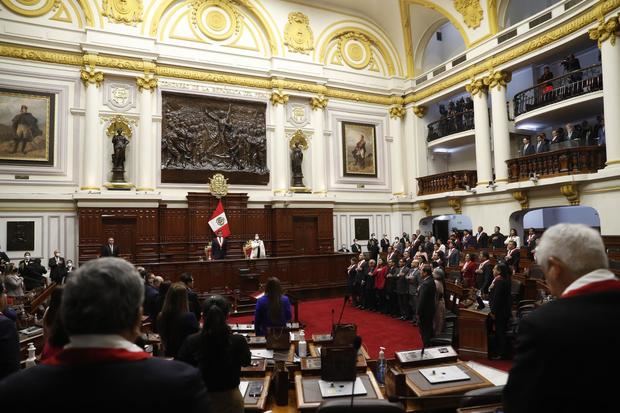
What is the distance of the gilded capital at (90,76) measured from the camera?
13078 mm

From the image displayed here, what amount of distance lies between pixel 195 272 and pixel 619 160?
12030 mm

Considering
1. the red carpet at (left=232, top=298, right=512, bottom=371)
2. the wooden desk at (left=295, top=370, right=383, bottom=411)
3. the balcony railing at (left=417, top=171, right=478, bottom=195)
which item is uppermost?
the balcony railing at (left=417, top=171, right=478, bottom=195)

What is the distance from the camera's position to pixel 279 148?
52.4 feet

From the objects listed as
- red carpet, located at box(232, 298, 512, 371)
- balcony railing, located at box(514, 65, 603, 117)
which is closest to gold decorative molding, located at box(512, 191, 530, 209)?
balcony railing, located at box(514, 65, 603, 117)

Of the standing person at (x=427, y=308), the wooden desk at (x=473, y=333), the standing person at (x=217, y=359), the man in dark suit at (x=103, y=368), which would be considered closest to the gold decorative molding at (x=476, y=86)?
the wooden desk at (x=473, y=333)

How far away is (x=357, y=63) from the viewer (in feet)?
60.3

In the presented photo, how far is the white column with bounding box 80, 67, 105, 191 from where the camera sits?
42.7 ft

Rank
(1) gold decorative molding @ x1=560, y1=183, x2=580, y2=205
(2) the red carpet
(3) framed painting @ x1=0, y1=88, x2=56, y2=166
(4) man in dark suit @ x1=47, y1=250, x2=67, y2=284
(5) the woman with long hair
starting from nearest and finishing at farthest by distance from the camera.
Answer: (5) the woman with long hair, (2) the red carpet, (4) man in dark suit @ x1=47, y1=250, x2=67, y2=284, (1) gold decorative molding @ x1=560, y1=183, x2=580, y2=205, (3) framed painting @ x1=0, y1=88, x2=56, y2=166

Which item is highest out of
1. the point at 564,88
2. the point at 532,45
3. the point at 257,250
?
the point at 532,45

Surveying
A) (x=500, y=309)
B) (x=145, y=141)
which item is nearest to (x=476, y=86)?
(x=500, y=309)

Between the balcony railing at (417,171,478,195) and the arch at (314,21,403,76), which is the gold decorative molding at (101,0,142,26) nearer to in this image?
the arch at (314,21,403,76)

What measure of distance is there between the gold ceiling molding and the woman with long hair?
13055 millimetres

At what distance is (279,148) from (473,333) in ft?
36.9

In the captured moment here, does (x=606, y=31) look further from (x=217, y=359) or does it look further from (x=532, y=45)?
(x=217, y=359)
